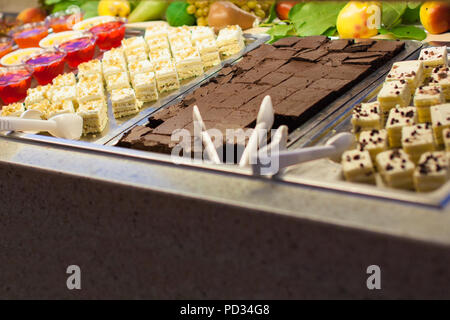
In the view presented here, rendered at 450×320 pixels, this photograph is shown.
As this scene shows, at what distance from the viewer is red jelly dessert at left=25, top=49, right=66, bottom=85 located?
9.49 ft

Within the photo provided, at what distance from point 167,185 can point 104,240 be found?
40cm

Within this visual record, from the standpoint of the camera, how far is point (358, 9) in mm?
2787

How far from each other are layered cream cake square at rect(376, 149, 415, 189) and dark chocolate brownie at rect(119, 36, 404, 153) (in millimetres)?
499

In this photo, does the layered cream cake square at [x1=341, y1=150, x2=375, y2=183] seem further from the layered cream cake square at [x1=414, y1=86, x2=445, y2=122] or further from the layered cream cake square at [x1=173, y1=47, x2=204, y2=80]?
the layered cream cake square at [x1=173, y1=47, x2=204, y2=80]

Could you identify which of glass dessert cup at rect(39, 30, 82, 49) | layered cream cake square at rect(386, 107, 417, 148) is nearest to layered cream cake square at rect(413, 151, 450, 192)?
layered cream cake square at rect(386, 107, 417, 148)

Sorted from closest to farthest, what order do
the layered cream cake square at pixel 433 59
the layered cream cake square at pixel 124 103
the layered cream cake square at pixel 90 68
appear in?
the layered cream cake square at pixel 433 59
the layered cream cake square at pixel 124 103
the layered cream cake square at pixel 90 68

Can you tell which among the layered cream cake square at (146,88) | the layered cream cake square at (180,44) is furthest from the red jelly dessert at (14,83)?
the layered cream cake square at (180,44)

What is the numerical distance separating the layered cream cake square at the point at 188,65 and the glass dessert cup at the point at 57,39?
83 centimetres

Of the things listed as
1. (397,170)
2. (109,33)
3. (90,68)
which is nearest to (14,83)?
(90,68)

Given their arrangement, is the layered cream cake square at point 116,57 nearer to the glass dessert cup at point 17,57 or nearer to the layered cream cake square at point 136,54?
the layered cream cake square at point 136,54

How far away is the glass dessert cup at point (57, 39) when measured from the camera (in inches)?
124

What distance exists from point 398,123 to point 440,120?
124 mm

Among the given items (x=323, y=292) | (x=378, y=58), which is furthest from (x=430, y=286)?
(x=378, y=58)

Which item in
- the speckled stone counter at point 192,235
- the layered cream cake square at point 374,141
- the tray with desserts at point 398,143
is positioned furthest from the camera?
the layered cream cake square at point 374,141
